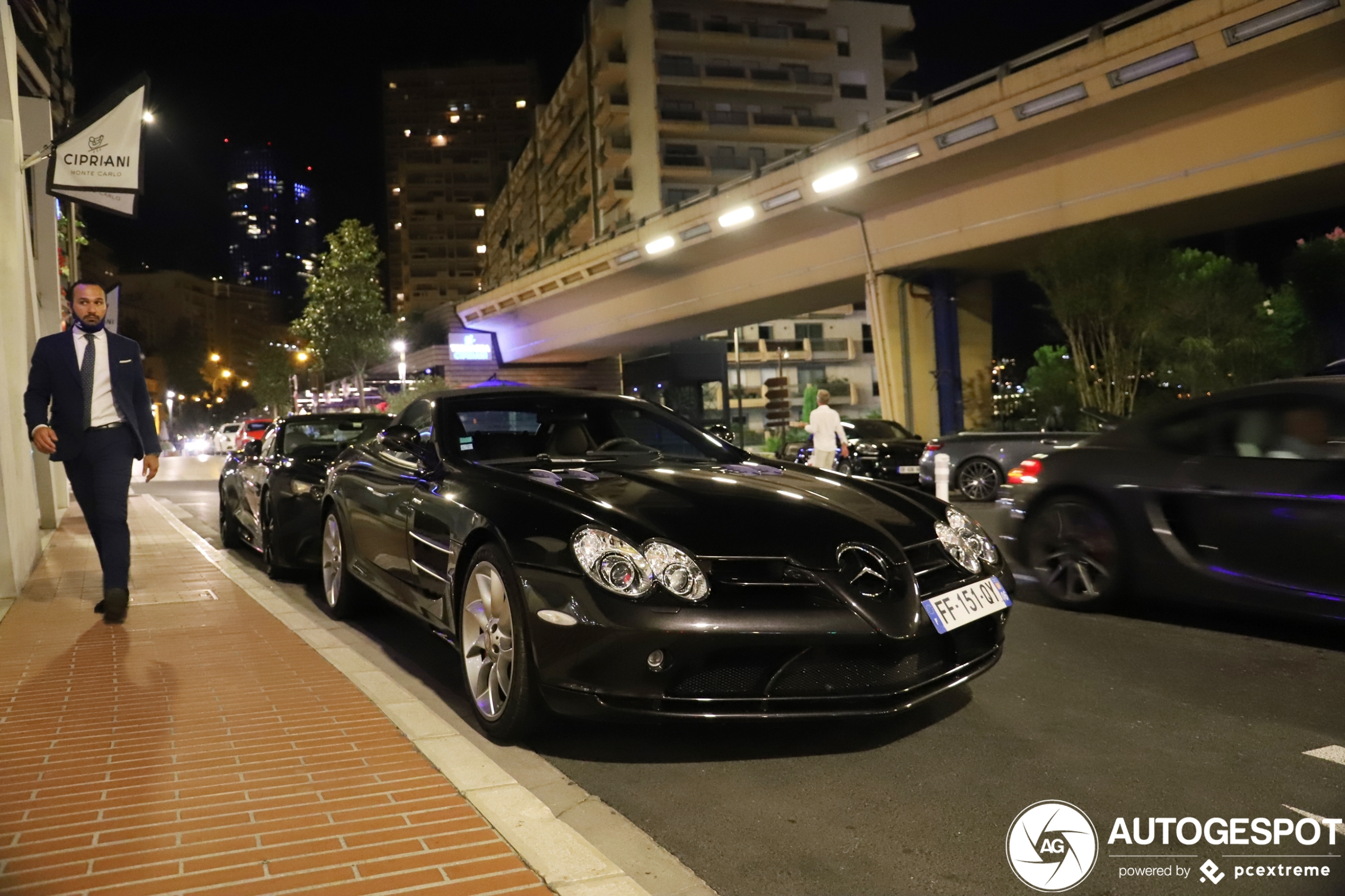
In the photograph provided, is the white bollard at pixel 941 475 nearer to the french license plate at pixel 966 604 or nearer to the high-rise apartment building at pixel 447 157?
the french license plate at pixel 966 604

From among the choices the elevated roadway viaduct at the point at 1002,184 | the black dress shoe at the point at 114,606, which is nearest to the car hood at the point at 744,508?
the black dress shoe at the point at 114,606

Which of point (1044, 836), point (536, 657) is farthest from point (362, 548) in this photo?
point (1044, 836)

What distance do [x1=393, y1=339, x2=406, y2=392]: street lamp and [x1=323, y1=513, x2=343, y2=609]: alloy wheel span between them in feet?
169

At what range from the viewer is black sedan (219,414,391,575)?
8039mm

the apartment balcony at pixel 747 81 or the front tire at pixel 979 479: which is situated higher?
the apartment balcony at pixel 747 81

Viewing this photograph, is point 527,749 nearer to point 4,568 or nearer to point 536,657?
point 536,657

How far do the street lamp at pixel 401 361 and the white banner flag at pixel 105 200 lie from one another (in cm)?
4724

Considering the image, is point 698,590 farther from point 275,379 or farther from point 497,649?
point 275,379

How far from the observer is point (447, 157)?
13850 centimetres

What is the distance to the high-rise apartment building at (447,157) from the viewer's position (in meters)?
136

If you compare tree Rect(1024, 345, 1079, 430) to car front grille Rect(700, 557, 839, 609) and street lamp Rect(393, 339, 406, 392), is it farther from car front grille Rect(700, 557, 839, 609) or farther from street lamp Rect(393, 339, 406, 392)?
street lamp Rect(393, 339, 406, 392)

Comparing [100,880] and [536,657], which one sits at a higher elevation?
[536,657]

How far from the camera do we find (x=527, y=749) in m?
3.98

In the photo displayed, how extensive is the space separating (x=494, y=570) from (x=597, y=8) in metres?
63.8
